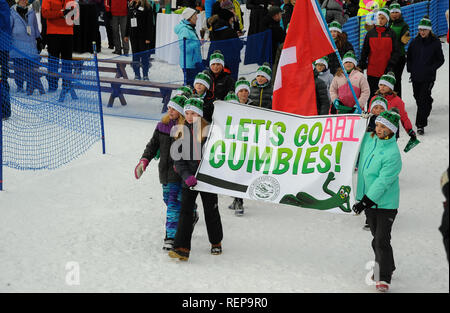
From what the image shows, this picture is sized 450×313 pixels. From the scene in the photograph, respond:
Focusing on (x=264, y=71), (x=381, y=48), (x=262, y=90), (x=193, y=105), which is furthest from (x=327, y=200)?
(x=381, y=48)

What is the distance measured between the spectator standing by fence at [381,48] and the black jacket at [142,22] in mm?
6358

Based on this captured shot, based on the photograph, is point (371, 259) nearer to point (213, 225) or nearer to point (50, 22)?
point (213, 225)

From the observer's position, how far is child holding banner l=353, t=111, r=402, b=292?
662 cm

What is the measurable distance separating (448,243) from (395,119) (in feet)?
7.19

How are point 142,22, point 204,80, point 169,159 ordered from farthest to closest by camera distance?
point 142,22 < point 204,80 < point 169,159

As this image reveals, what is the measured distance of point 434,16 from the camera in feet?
64.3

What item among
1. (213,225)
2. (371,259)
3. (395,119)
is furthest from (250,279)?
(395,119)

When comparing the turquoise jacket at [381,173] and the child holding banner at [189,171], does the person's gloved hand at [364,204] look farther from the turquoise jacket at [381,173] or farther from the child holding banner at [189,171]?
the child holding banner at [189,171]

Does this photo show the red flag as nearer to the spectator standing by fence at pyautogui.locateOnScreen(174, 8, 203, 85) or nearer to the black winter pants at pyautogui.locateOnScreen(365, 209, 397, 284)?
the black winter pants at pyautogui.locateOnScreen(365, 209, 397, 284)

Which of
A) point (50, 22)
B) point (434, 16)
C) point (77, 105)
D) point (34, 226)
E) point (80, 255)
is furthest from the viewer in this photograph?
point (434, 16)

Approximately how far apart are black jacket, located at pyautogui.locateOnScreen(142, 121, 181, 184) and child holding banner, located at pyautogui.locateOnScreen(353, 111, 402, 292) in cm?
201

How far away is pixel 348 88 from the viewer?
10.3 metres

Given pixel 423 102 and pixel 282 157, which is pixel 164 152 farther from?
pixel 423 102

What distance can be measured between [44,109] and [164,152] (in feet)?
21.0
